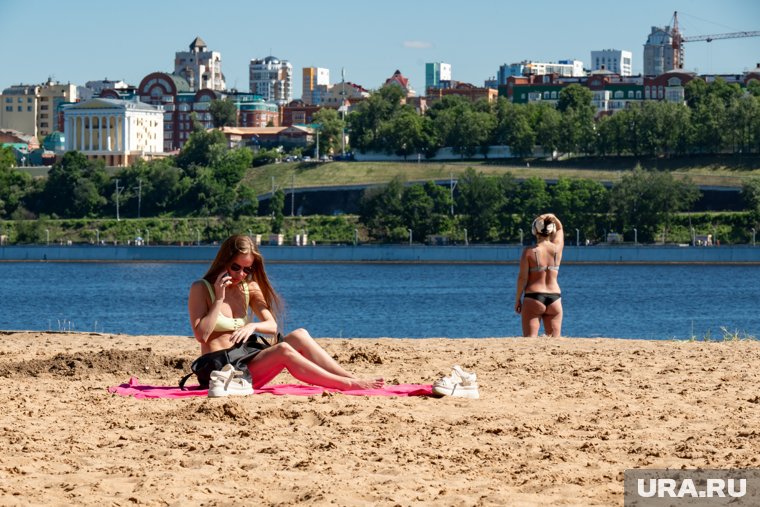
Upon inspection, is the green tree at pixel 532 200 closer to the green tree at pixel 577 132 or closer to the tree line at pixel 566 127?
the tree line at pixel 566 127

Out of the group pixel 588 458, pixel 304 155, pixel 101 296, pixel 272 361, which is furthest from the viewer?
pixel 304 155

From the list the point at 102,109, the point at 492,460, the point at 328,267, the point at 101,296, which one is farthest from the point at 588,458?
the point at 102,109

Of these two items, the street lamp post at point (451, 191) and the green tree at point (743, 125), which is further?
the green tree at point (743, 125)

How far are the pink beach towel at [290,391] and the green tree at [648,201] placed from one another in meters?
83.2

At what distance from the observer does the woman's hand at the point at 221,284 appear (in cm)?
1038

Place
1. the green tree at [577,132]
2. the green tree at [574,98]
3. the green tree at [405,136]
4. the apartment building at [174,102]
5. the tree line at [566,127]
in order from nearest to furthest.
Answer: the tree line at [566,127] → the green tree at [577,132] → the green tree at [405,136] → the green tree at [574,98] → the apartment building at [174,102]

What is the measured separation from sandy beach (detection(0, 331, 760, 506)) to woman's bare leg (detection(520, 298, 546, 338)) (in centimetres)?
183

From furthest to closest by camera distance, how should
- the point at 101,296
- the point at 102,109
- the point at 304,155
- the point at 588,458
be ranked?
the point at 102,109 < the point at 304,155 < the point at 101,296 < the point at 588,458

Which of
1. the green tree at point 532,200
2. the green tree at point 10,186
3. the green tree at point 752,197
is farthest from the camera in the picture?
the green tree at point 10,186

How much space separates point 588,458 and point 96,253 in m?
91.3

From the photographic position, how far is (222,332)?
1050 cm

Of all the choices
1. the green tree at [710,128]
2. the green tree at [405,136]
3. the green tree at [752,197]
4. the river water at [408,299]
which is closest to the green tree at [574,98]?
the green tree at [405,136]

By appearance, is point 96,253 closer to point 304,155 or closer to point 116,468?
point 304,155

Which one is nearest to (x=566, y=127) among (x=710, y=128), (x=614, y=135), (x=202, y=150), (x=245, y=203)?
(x=614, y=135)
